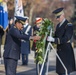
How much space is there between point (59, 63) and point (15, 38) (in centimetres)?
115

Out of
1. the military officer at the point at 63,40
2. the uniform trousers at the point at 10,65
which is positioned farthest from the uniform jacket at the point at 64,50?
the uniform trousers at the point at 10,65

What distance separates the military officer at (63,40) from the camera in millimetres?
8898

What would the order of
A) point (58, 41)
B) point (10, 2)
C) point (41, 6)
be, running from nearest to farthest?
point (58, 41) → point (10, 2) → point (41, 6)

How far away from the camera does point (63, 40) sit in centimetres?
886

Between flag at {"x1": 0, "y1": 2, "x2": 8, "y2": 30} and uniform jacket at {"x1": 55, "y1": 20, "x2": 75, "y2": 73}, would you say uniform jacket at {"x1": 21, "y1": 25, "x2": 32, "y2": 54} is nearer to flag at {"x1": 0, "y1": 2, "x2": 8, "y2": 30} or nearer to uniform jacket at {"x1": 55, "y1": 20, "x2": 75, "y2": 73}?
flag at {"x1": 0, "y1": 2, "x2": 8, "y2": 30}

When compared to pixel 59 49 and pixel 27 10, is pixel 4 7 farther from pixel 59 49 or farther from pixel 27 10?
pixel 27 10

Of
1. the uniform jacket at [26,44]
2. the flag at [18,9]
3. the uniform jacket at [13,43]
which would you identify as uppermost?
the flag at [18,9]

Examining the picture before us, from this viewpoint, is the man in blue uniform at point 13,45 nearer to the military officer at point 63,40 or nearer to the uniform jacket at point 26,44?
the military officer at point 63,40

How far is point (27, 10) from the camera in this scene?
52750 mm

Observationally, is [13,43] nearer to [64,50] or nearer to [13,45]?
[13,45]

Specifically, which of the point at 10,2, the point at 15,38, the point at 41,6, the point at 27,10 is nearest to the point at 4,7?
the point at 15,38

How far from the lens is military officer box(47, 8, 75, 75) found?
890cm

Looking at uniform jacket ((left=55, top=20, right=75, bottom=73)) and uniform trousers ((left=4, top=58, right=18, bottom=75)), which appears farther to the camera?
uniform trousers ((left=4, top=58, right=18, bottom=75))

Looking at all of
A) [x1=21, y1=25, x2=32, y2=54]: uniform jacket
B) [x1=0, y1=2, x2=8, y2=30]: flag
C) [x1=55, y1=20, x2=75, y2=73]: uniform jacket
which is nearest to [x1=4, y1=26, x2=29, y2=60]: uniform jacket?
[x1=55, y1=20, x2=75, y2=73]: uniform jacket
